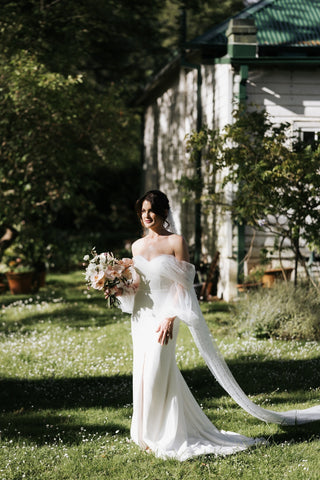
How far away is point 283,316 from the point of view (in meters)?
9.10

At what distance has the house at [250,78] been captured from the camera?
37.2 feet

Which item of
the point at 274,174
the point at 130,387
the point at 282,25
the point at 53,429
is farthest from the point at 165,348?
the point at 282,25

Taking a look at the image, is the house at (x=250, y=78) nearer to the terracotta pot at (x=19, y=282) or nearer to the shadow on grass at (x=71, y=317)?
the shadow on grass at (x=71, y=317)

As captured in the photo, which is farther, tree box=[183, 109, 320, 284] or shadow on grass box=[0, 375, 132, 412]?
tree box=[183, 109, 320, 284]

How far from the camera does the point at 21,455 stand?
16.2 feet

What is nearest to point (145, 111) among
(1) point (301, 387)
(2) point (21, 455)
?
(1) point (301, 387)

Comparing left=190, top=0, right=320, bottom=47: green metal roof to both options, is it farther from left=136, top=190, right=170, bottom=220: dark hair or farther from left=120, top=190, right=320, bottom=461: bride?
left=120, top=190, right=320, bottom=461: bride

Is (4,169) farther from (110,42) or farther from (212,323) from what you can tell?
(110,42)

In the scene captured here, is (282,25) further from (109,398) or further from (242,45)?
(109,398)

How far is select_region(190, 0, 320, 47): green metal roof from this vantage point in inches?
465

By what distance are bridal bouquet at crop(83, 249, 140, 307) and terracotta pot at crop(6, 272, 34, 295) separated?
29.2ft

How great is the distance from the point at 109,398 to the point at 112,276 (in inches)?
87.8

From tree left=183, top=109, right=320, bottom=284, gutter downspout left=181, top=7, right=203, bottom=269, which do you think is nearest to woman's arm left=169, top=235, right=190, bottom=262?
tree left=183, top=109, right=320, bottom=284

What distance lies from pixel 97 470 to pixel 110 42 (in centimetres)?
1901
